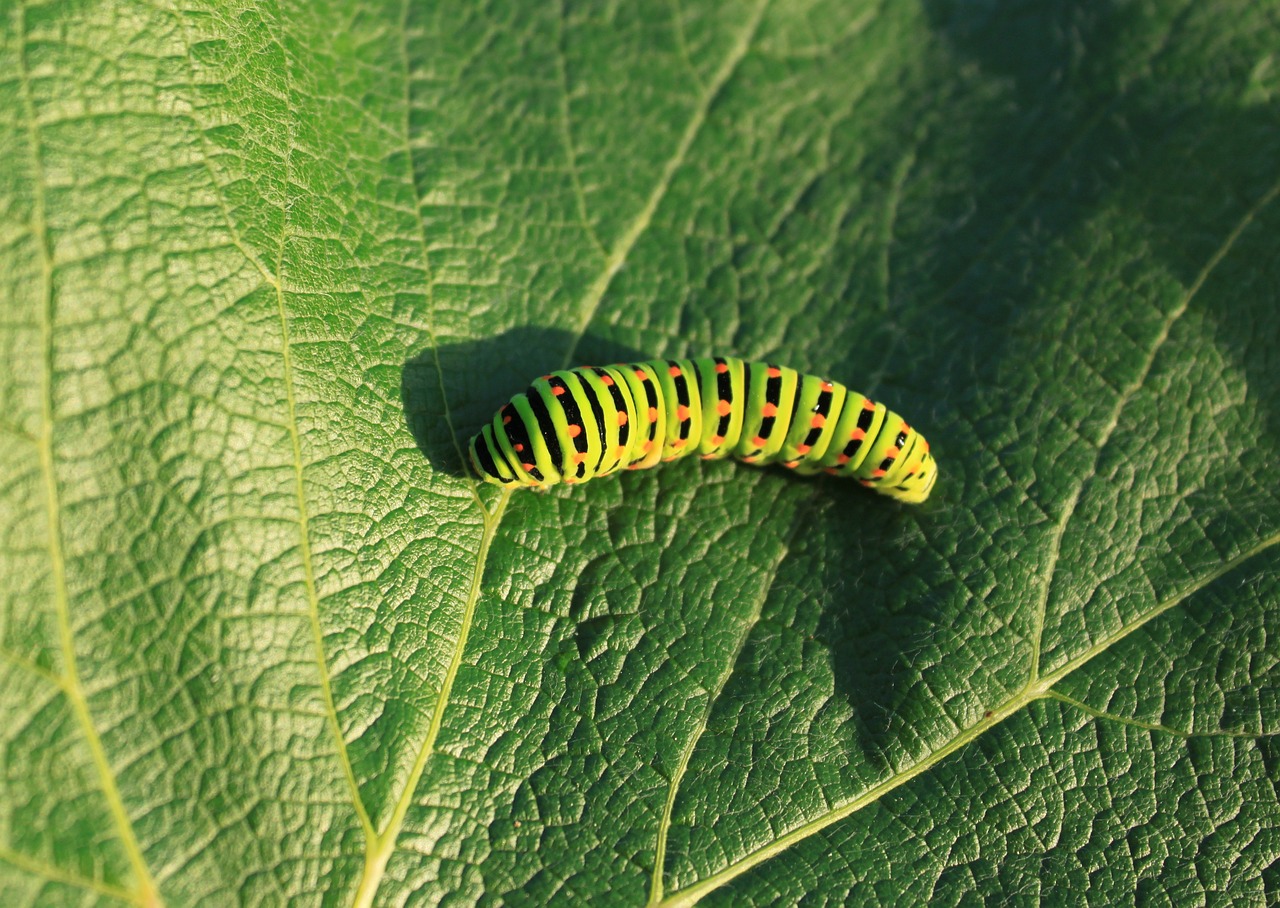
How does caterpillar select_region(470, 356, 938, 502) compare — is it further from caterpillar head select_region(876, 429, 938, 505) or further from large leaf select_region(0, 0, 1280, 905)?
large leaf select_region(0, 0, 1280, 905)

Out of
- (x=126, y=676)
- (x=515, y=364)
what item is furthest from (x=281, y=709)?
(x=515, y=364)

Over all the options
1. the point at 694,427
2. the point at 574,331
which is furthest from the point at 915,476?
the point at 574,331

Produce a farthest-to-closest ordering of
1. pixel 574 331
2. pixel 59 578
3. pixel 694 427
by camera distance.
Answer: pixel 574 331 → pixel 694 427 → pixel 59 578

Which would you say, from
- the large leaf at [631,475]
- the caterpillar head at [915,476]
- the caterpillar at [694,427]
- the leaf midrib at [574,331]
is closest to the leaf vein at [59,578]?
the large leaf at [631,475]

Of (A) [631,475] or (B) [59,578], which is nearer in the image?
(B) [59,578]

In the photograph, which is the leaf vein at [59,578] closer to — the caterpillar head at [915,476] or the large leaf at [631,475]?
the large leaf at [631,475]

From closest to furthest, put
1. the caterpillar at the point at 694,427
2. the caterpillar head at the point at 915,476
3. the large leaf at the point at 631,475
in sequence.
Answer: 1. the large leaf at the point at 631,475
2. the caterpillar at the point at 694,427
3. the caterpillar head at the point at 915,476

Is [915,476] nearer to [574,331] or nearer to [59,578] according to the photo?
[574,331]
